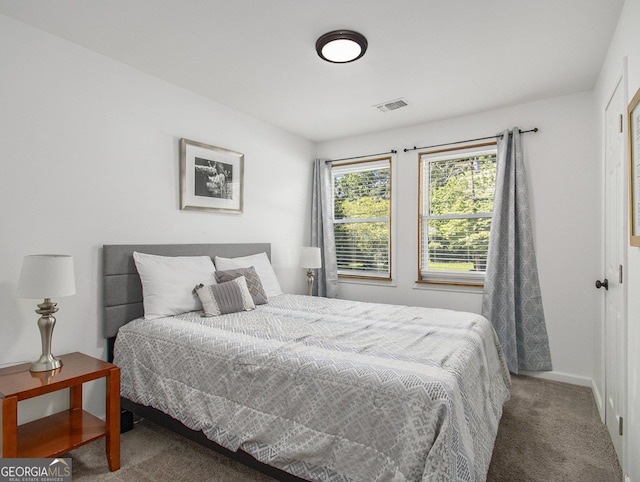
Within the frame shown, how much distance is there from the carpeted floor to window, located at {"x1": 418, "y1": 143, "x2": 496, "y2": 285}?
151 centimetres

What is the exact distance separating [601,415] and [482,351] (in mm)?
1353

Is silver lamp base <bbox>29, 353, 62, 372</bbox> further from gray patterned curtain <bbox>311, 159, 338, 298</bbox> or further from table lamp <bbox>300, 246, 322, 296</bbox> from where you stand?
gray patterned curtain <bbox>311, 159, 338, 298</bbox>

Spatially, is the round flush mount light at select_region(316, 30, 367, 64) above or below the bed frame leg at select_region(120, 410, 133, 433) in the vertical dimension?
above

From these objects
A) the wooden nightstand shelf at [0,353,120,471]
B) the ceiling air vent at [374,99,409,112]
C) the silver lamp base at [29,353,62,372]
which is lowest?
the wooden nightstand shelf at [0,353,120,471]

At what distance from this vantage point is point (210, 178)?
134 inches

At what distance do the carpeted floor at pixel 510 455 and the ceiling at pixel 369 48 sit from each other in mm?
2615

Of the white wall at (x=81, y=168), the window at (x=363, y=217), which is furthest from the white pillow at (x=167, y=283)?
the window at (x=363, y=217)

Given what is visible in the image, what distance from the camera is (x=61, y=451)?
186 cm

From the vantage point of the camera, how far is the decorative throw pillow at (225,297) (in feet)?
8.87

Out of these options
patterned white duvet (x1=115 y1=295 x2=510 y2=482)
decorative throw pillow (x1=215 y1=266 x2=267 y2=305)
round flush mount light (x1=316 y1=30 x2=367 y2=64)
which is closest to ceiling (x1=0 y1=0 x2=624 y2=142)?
round flush mount light (x1=316 y1=30 x2=367 y2=64)

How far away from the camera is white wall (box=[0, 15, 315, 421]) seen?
2174mm

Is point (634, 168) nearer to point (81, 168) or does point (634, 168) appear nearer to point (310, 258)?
point (310, 258)

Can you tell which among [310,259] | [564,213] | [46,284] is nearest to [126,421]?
[46,284]

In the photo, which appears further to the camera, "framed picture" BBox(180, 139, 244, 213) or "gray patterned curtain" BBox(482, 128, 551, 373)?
"gray patterned curtain" BBox(482, 128, 551, 373)
